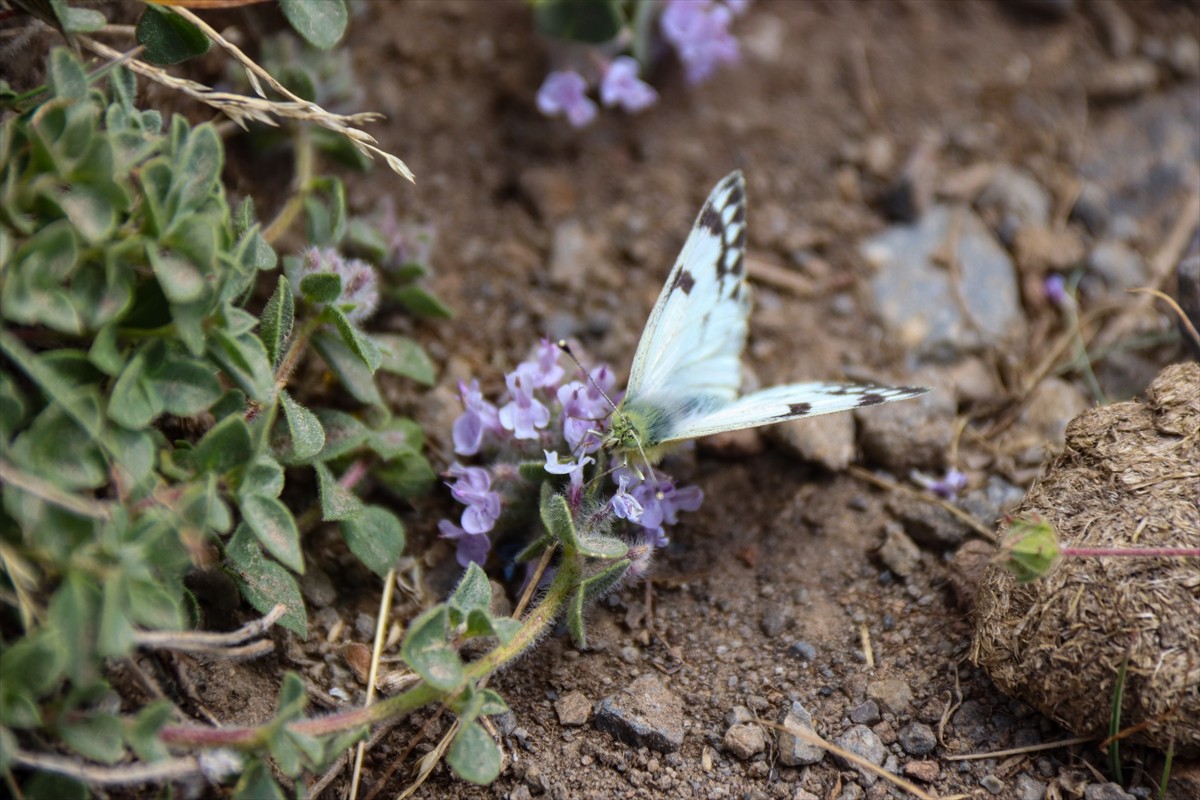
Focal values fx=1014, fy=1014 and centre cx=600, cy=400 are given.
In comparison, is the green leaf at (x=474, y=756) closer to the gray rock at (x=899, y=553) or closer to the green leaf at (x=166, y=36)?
the gray rock at (x=899, y=553)

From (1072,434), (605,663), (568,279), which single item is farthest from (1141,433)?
(568,279)

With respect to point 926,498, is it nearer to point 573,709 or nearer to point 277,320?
point 573,709

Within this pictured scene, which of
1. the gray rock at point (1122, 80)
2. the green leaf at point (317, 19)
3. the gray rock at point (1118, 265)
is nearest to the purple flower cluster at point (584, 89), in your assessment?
the green leaf at point (317, 19)

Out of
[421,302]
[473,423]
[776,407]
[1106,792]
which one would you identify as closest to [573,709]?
[473,423]

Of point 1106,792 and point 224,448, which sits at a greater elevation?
point 224,448

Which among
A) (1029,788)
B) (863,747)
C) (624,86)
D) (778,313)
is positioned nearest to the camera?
(1029,788)

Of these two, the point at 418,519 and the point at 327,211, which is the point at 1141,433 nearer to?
the point at 418,519
